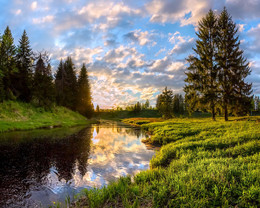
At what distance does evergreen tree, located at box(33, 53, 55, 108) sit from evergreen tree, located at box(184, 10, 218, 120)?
30230 millimetres

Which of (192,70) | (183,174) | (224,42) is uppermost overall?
(224,42)

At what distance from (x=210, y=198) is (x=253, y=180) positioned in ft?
4.94

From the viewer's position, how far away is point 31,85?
101ft

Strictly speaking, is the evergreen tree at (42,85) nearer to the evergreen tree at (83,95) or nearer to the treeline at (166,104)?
the evergreen tree at (83,95)

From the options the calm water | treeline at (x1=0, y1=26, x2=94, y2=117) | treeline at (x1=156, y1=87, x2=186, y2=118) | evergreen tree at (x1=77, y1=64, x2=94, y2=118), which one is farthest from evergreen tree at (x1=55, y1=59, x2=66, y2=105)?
the calm water

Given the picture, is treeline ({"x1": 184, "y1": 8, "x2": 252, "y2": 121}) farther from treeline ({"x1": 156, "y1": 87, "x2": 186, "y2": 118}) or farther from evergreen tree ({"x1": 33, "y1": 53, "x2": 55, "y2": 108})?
evergreen tree ({"x1": 33, "y1": 53, "x2": 55, "y2": 108})

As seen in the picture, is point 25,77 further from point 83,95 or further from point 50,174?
point 50,174

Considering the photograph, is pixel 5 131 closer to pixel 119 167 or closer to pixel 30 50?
pixel 119 167

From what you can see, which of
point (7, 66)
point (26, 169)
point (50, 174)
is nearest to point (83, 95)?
point (7, 66)

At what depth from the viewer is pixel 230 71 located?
23.5m

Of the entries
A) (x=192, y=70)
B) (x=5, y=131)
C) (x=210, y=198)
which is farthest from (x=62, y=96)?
(x=210, y=198)

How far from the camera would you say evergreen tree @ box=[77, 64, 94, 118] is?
52.9 metres

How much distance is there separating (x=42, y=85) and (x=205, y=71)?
34.1 metres

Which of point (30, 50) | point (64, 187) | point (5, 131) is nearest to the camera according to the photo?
point (64, 187)
